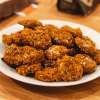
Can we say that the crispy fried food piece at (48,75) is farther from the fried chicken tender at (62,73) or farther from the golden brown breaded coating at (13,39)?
the golden brown breaded coating at (13,39)

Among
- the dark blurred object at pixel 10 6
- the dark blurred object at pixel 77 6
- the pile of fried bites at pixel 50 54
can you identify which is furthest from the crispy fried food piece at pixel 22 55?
the dark blurred object at pixel 77 6

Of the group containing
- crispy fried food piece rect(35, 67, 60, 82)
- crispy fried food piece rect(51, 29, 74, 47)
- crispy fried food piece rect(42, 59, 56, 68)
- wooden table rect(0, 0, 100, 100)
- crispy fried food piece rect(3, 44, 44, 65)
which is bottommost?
wooden table rect(0, 0, 100, 100)

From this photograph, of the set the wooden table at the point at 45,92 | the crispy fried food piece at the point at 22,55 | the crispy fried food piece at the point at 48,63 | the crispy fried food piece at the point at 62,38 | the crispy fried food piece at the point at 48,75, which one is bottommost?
the wooden table at the point at 45,92

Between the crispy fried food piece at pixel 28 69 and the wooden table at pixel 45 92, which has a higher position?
the crispy fried food piece at pixel 28 69

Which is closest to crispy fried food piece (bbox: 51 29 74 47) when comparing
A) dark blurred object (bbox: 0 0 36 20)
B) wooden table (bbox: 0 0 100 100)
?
wooden table (bbox: 0 0 100 100)

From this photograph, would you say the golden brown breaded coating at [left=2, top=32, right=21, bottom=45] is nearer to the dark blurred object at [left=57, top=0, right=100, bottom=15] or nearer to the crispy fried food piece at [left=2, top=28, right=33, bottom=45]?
the crispy fried food piece at [left=2, top=28, right=33, bottom=45]

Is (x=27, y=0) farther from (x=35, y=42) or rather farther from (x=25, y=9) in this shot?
(x=35, y=42)

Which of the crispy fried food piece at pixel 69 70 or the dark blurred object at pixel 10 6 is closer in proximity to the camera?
the crispy fried food piece at pixel 69 70
